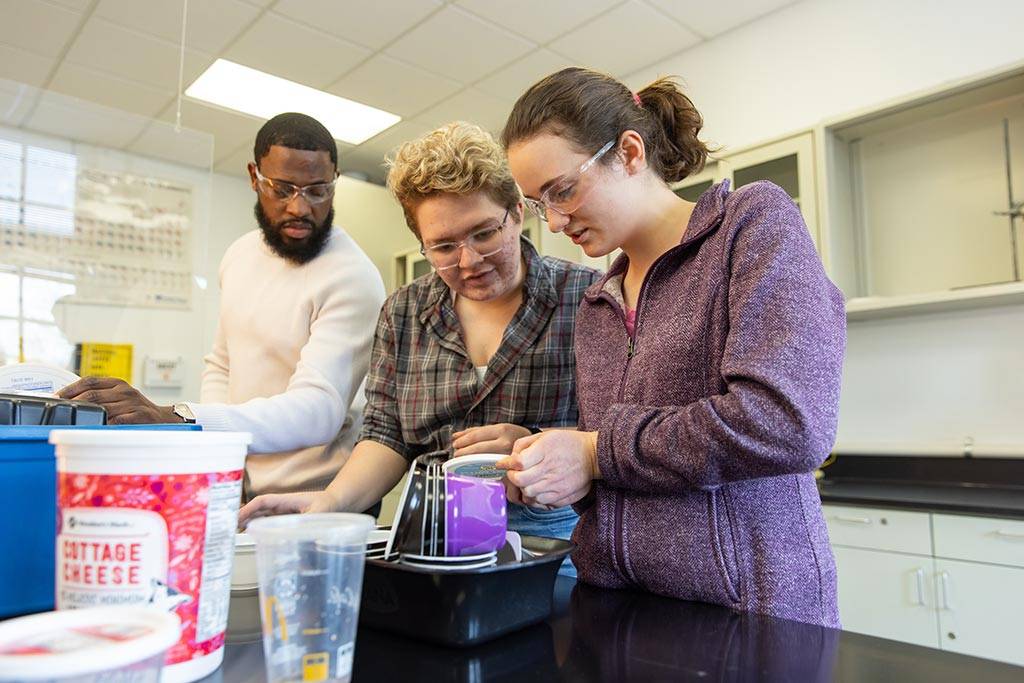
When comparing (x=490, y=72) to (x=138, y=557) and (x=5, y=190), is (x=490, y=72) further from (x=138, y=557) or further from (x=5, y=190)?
(x=138, y=557)

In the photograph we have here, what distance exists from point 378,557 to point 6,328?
284 centimetres

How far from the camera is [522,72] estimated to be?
10.8ft

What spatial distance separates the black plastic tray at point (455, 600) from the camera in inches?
22.9

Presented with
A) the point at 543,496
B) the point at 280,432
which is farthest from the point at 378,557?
the point at 280,432

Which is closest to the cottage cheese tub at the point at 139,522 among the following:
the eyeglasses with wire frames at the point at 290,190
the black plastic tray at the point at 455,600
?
the black plastic tray at the point at 455,600

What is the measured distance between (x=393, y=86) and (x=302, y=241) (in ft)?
7.18

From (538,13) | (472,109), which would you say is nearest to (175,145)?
(472,109)

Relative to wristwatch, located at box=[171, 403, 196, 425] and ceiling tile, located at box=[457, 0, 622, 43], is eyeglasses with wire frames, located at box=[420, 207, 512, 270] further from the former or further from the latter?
ceiling tile, located at box=[457, 0, 622, 43]

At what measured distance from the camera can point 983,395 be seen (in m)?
2.40

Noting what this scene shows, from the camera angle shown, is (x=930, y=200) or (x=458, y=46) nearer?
(x=930, y=200)

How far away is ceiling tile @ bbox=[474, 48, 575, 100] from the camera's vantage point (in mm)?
3150

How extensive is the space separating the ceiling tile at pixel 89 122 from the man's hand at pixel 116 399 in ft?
8.92

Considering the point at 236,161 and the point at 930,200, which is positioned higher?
the point at 236,161

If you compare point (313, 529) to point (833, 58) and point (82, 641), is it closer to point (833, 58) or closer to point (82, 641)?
point (82, 641)
